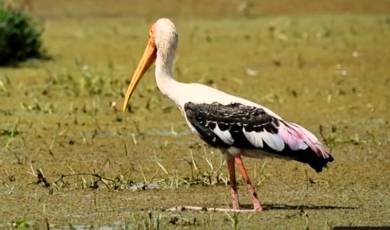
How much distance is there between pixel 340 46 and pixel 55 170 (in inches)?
272

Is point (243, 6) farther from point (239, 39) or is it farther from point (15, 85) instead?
point (15, 85)

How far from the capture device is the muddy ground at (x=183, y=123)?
671 cm

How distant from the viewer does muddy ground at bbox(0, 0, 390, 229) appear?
671 cm

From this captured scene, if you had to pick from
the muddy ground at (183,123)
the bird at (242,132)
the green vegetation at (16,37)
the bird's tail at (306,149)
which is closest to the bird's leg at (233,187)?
the bird at (242,132)

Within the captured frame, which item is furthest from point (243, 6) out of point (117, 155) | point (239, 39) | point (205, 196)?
point (205, 196)

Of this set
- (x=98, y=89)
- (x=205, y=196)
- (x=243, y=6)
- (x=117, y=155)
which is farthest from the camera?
(x=243, y=6)

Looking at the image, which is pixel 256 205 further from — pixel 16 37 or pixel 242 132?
pixel 16 37

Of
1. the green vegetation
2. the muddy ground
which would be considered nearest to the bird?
the muddy ground

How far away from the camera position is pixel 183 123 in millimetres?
9625

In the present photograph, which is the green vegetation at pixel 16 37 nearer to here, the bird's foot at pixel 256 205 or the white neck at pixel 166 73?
the white neck at pixel 166 73

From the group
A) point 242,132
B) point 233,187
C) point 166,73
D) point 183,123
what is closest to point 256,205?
point 233,187

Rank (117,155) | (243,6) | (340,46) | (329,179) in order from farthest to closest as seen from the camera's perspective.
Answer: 1. (243,6)
2. (340,46)
3. (117,155)
4. (329,179)

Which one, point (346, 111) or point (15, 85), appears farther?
point (15, 85)

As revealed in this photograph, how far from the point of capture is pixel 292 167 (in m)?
7.96
